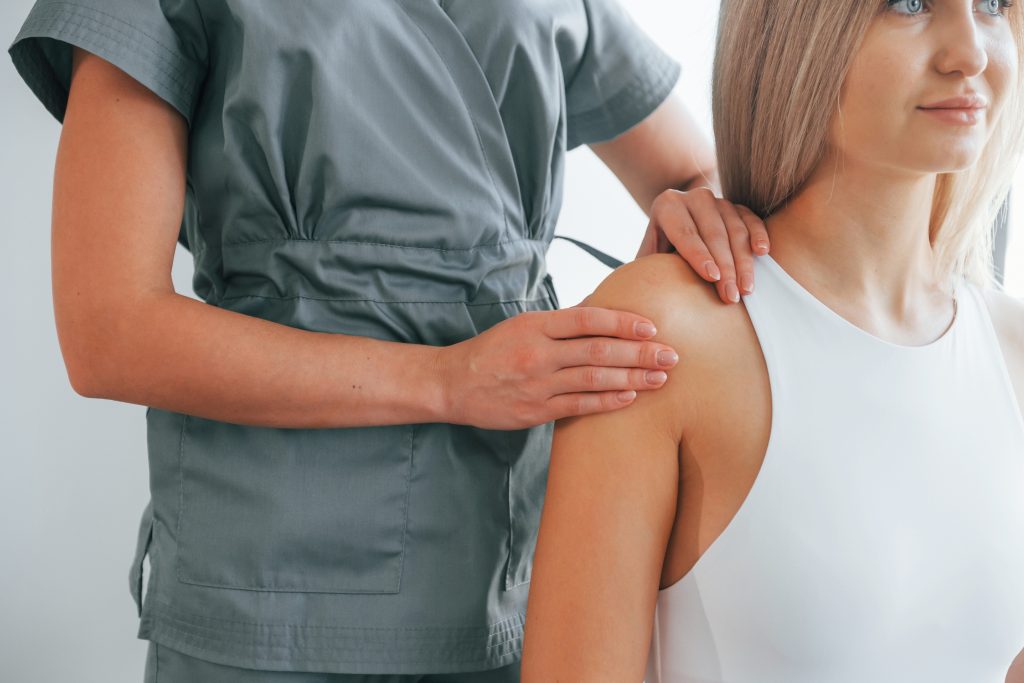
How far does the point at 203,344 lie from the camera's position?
93cm

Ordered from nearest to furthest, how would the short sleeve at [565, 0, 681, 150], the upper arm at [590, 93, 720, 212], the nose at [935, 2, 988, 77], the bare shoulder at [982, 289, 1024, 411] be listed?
1. the nose at [935, 2, 988, 77]
2. the bare shoulder at [982, 289, 1024, 411]
3. the short sleeve at [565, 0, 681, 150]
4. the upper arm at [590, 93, 720, 212]

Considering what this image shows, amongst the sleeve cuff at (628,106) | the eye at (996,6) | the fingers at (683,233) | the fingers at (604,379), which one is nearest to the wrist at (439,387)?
the fingers at (604,379)

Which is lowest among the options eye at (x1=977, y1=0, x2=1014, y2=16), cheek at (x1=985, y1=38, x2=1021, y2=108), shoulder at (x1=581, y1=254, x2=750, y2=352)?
shoulder at (x1=581, y1=254, x2=750, y2=352)

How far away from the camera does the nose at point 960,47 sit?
2.94 feet

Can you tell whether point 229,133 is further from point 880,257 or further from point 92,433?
point 92,433

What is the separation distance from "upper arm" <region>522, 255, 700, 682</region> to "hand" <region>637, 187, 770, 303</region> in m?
0.07

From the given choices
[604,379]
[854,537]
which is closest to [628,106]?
[604,379]

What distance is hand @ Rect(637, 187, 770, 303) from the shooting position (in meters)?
0.98

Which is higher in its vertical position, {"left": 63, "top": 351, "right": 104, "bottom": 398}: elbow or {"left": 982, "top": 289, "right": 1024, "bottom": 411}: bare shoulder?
{"left": 982, "top": 289, "right": 1024, "bottom": 411}: bare shoulder

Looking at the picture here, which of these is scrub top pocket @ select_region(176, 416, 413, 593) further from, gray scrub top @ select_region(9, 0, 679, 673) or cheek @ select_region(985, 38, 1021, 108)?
cheek @ select_region(985, 38, 1021, 108)

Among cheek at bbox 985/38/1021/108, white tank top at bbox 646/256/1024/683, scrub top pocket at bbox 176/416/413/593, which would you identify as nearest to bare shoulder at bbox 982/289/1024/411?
white tank top at bbox 646/256/1024/683

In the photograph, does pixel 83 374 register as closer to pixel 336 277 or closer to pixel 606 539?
pixel 336 277

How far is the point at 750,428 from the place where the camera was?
96cm

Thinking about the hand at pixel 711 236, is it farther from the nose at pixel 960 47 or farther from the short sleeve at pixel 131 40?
the short sleeve at pixel 131 40
